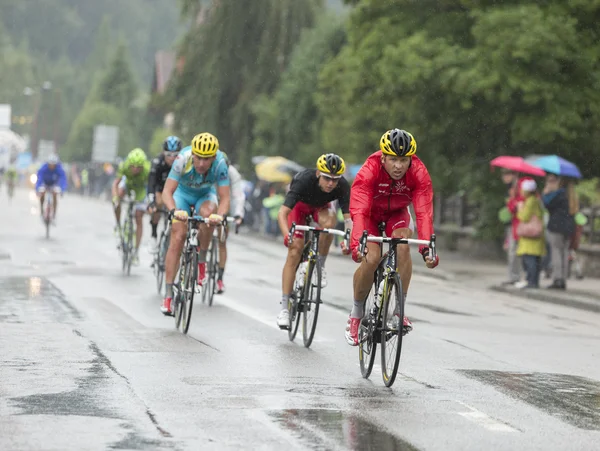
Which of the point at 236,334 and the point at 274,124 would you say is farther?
the point at 274,124

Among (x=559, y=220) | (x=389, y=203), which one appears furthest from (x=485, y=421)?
(x=559, y=220)

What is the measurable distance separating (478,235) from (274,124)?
650 inches

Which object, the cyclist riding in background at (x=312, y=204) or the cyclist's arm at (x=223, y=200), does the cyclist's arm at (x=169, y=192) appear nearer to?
the cyclist's arm at (x=223, y=200)

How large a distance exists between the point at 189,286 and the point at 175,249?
1.96 feet

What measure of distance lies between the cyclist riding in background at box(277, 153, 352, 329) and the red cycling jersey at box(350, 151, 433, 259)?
5.56 feet

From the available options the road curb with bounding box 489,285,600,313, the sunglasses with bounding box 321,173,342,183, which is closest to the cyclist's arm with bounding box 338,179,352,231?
the sunglasses with bounding box 321,173,342,183

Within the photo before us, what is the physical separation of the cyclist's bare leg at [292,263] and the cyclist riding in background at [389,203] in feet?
6.18

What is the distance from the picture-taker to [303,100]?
44.4 metres

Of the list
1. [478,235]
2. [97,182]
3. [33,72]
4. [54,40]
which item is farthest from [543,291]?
[54,40]

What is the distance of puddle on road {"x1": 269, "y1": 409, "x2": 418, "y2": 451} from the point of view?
7285mm

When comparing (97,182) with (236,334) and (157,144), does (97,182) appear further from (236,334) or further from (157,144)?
(236,334)

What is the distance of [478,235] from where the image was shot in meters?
30.1

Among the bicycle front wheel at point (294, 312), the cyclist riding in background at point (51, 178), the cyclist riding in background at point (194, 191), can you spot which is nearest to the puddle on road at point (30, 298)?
the cyclist riding in background at point (194, 191)

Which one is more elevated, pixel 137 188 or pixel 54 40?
pixel 54 40
